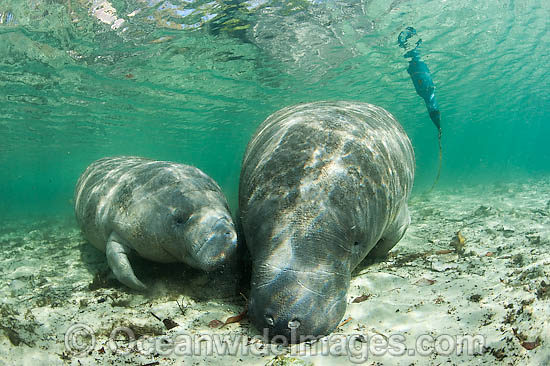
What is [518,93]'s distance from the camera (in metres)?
28.0

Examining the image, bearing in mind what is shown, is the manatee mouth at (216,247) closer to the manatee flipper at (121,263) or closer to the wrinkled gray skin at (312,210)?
the wrinkled gray skin at (312,210)

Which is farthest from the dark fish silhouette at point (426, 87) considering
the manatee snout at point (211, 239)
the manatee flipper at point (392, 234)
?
the manatee snout at point (211, 239)

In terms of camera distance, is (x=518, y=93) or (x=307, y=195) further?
(x=518, y=93)

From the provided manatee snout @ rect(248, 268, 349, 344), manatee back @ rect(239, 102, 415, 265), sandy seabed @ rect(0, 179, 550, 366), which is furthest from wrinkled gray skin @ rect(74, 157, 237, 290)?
manatee snout @ rect(248, 268, 349, 344)

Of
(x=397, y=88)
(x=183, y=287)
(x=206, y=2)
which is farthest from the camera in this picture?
(x=397, y=88)

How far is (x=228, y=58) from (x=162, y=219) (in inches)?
487

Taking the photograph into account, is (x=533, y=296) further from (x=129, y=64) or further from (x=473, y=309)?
(x=129, y=64)

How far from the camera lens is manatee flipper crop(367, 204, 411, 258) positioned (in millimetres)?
3588

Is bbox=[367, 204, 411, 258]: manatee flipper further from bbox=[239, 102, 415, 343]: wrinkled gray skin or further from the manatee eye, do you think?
the manatee eye

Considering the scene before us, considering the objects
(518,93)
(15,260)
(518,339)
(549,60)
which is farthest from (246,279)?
(518,93)

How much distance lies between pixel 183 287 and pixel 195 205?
859mm

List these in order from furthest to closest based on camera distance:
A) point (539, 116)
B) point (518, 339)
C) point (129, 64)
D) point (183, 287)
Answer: point (539, 116) → point (129, 64) → point (183, 287) → point (518, 339)

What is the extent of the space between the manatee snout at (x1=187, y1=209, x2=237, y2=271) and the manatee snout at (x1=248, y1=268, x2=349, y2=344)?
2.67ft

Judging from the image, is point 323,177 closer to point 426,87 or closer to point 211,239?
point 211,239
